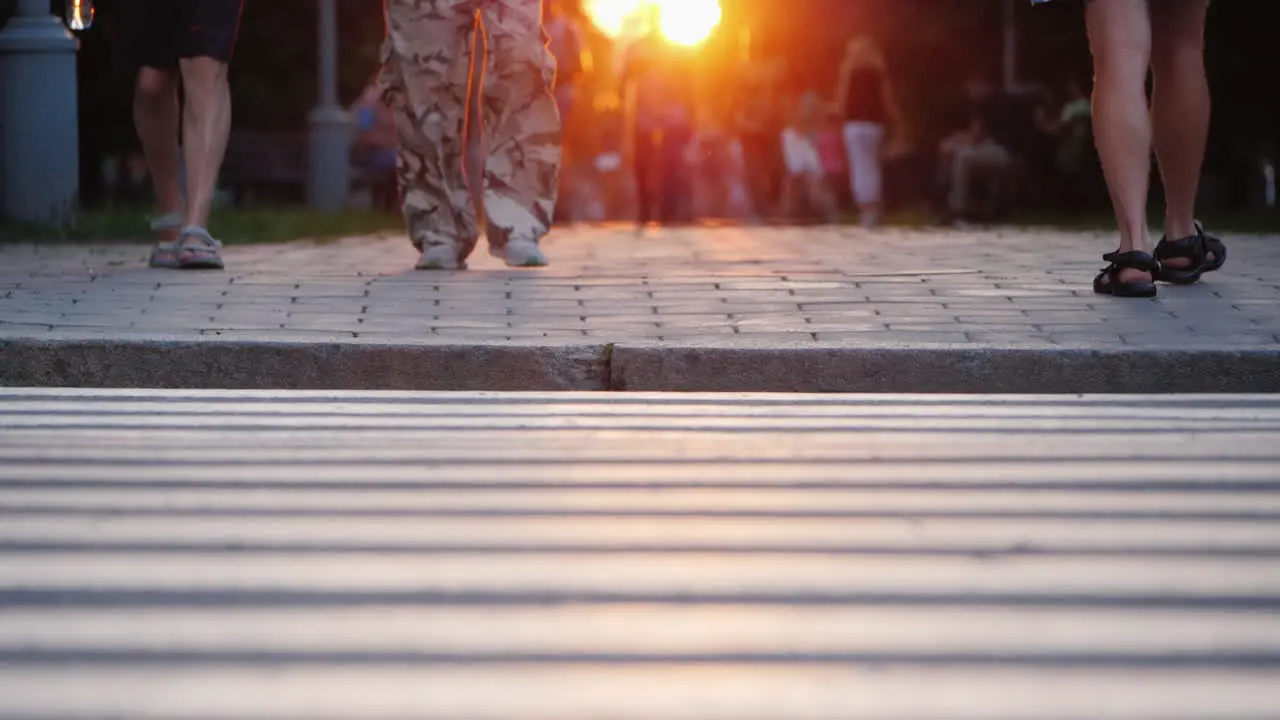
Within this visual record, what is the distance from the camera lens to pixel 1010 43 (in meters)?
26.2

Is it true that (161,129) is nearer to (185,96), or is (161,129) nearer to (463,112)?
(185,96)

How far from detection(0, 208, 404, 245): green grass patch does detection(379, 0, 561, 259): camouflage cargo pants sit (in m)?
2.56

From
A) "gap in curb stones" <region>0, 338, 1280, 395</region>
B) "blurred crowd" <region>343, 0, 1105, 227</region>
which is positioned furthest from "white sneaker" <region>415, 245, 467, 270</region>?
"blurred crowd" <region>343, 0, 1105, 227</region>

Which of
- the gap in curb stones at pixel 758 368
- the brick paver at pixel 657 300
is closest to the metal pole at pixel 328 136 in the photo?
the brick paver at pixel 657 300

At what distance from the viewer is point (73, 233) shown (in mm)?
9906

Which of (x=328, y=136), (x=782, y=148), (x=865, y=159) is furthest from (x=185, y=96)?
(x=328, y=136)

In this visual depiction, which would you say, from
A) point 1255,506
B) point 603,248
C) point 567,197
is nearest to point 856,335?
point 1255,506

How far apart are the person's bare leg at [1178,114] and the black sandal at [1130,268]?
0.54 m

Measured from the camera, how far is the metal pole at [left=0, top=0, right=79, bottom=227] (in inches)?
446

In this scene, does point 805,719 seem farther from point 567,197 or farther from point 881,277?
point 567,197

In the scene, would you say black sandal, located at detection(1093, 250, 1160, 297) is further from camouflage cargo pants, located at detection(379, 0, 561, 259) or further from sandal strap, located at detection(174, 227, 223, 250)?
sandal strap, located at detection(174, 227, 223, 250)

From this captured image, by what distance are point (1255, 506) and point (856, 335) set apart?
224 centimetres

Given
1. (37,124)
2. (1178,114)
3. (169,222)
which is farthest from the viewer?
(37,124)

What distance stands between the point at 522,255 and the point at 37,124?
5036mm
